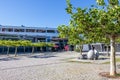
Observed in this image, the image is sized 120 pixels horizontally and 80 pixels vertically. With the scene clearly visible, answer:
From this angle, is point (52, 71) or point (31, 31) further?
point (31, 31)

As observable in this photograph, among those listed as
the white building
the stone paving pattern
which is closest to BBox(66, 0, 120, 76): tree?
the stone paving pattern

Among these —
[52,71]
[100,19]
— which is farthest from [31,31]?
[100,19]

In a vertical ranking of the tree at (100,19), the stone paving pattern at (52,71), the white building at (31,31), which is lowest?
the stone paving pattern at (52,71)

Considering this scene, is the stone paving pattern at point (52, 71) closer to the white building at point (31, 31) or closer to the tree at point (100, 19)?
the tree at point (100, 19)

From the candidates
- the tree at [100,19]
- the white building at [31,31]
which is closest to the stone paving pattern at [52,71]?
the tree at [100,19]

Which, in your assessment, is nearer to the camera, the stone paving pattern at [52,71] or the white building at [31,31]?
the stone paving pattern at [52,71]

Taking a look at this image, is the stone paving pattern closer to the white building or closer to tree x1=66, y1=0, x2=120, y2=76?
tree x1=66, y1=0, x2=120, y2=76

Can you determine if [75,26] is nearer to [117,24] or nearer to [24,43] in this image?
[117,24]

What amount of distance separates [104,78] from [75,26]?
4.19 m

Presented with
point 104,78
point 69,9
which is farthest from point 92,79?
point 69,9

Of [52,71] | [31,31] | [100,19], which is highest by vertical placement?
[31,31]

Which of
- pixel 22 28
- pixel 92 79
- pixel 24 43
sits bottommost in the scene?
pixel 92 79

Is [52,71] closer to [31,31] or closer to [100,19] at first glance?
[100,19]

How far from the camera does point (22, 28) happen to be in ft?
311
